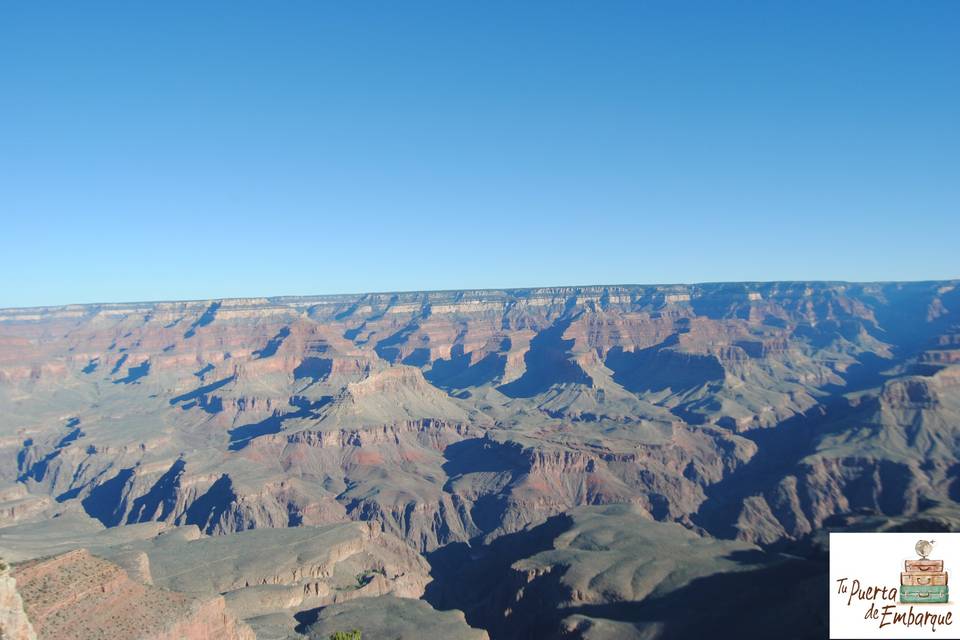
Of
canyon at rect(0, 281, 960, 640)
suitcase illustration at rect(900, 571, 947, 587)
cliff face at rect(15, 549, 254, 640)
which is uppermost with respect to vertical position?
suitcase illustration at rect(900, 571, 947, 587)

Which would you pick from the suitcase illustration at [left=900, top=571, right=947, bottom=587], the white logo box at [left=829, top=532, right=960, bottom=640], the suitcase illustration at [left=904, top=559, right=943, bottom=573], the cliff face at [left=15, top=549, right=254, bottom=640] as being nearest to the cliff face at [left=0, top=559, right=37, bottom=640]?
the cliff face at [left=15, top=549, right=254, bottom=640]

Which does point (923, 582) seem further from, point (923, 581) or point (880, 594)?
point (880, 594)

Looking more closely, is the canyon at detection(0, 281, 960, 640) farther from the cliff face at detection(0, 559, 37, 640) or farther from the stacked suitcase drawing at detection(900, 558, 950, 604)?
the stacked suitcase drawing at detection(900, 558, 950, 604)

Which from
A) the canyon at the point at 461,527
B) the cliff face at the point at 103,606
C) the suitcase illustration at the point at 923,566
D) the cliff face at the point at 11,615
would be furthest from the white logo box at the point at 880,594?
the cliff face at the point at 103,606

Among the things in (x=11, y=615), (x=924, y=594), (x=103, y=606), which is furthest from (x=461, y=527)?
(x=11, y=615)

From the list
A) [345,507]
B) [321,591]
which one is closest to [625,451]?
[345,507]

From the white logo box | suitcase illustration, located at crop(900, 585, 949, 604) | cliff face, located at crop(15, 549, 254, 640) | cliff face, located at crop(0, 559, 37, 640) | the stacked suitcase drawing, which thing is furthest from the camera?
→ cliff face, located at crop(15, 549, 254, 640)

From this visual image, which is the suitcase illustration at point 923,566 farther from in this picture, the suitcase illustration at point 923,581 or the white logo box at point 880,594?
the white logo box at point 880,594

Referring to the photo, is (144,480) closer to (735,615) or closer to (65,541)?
(65,541)

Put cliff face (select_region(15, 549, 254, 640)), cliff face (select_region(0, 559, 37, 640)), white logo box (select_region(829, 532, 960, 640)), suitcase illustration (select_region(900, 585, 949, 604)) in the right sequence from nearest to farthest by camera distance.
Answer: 1. cliff face (select_region(0, 559, 37, 640))
2. white logo box (select_region(829, 532, 960, 640))
3. suitcase illustration (select_region(900, 585, 949, 604))
4. cliff face (select_region(15, 549, 254, 640))
